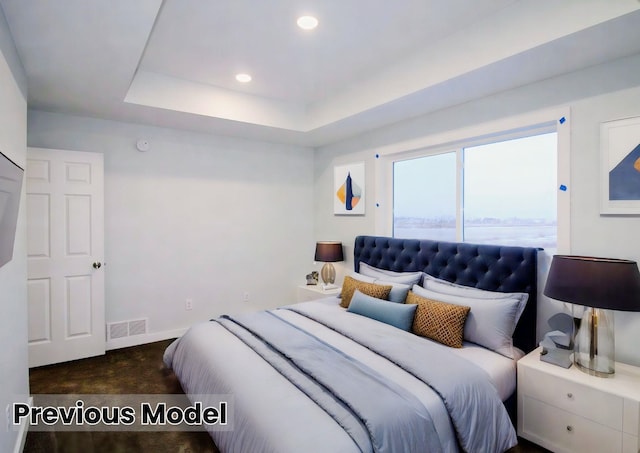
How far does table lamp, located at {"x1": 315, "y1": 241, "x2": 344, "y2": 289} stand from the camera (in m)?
4.23

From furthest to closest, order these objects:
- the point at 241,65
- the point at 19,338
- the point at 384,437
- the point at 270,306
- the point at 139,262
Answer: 1. the point at 270,306
2. the point at 139,262
3. the point at 241,65
4. the point at 19,338
5. the point at 384,437

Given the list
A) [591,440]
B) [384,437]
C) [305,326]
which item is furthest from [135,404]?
[591,440]

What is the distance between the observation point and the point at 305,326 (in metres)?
2.71

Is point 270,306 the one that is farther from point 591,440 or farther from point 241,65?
point 591,440

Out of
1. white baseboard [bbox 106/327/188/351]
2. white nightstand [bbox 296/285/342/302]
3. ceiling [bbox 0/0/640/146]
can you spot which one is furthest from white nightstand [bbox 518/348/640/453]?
white baseboard [bbox 106/327/188/351]

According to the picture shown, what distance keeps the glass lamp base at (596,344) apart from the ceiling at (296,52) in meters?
1.61

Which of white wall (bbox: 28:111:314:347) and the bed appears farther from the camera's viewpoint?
white wall (bbox: 28:111:314:347)

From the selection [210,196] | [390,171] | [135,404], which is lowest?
[135,404]

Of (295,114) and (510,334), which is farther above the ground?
(295,114)

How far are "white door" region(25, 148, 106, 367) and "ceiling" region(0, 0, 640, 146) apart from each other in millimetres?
573

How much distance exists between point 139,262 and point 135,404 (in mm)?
1636

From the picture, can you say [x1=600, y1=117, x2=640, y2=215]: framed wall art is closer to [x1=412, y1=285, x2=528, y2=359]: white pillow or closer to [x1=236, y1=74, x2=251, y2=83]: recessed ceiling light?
[x1=412, y1=285, x2=528, y2=359]: white pillow

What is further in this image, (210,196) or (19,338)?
(210,196)

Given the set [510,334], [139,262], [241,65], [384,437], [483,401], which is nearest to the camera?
[384,437]
